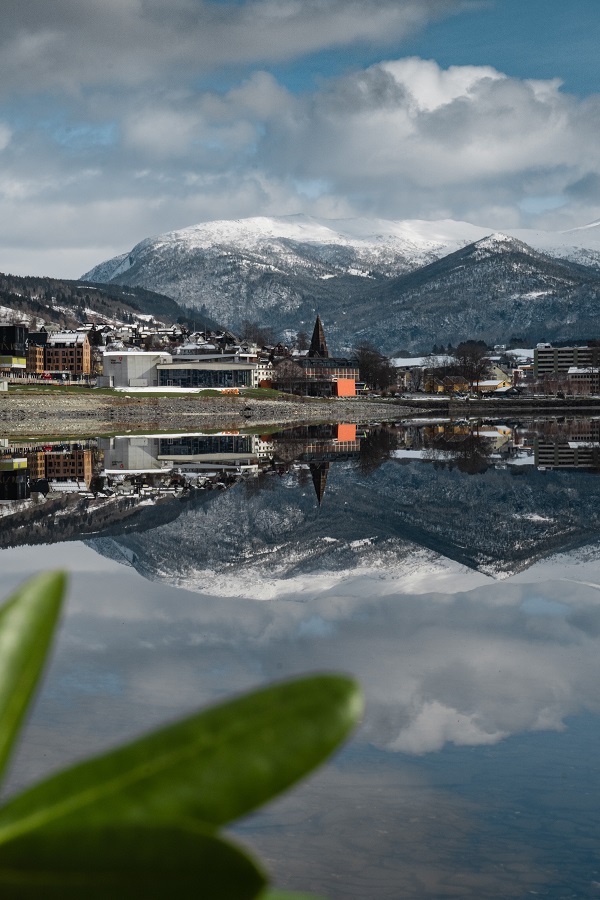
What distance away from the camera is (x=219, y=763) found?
18.7 inches

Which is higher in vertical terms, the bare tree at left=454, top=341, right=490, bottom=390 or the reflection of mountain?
the bare tree at left=454, top=341, right=490, bottom=390

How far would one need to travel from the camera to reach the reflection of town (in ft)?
75.0

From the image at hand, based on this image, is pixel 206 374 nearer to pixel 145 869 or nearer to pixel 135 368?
pixel 135 368

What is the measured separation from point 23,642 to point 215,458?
32.6 meters

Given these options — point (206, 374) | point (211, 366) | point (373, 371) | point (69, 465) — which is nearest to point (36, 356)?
point (206, 374)

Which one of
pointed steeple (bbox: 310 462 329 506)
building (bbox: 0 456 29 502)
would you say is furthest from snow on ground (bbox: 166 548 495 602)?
building (bbox: 0 456 29 502)

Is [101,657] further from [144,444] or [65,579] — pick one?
[144,444]

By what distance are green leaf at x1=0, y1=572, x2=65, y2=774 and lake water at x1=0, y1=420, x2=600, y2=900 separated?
6.88 ft

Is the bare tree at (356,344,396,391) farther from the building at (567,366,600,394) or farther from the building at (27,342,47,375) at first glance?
the building at (27,342,47,375)

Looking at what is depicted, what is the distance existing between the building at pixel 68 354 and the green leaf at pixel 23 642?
108 metres

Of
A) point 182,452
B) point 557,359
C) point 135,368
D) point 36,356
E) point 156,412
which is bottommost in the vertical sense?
point 182,452

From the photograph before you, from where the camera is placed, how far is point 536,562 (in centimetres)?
1195

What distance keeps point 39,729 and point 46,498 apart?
14.6 m

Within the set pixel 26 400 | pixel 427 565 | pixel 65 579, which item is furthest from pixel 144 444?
pixel 65 579
